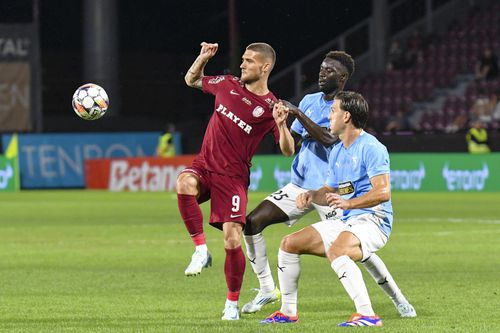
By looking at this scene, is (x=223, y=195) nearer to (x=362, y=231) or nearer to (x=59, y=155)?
(x=362, y=231)

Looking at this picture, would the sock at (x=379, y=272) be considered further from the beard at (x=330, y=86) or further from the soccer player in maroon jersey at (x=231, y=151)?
the beard at (x=330, y=86)

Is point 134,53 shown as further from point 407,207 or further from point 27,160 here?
point 407,207

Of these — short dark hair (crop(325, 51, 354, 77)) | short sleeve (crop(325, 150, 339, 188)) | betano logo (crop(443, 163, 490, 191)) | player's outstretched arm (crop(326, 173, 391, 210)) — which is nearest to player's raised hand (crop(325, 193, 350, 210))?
player's outstretched arm (crop(326, 173, 391, 210))

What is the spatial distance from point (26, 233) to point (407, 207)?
343 inches

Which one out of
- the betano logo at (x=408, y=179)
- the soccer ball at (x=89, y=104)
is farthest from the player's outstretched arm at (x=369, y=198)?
the betano logo at (x=408, y=179)

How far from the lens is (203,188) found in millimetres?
9758

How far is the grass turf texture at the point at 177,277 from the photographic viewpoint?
9180 millimetres

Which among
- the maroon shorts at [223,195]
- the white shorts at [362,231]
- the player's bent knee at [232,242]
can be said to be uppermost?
the maroon shorts at [223,195]

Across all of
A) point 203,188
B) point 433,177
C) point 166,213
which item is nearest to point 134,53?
point 433,177

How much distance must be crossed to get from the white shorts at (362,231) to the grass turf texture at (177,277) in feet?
1.95

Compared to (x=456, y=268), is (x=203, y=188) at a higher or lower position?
higher

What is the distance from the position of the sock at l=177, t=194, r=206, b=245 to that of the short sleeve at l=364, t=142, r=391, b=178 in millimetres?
1769

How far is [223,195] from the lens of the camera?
31.4ft

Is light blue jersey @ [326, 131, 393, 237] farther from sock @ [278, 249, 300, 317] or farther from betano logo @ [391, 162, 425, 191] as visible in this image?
betano logo @ [391, 162, 425, 191]
